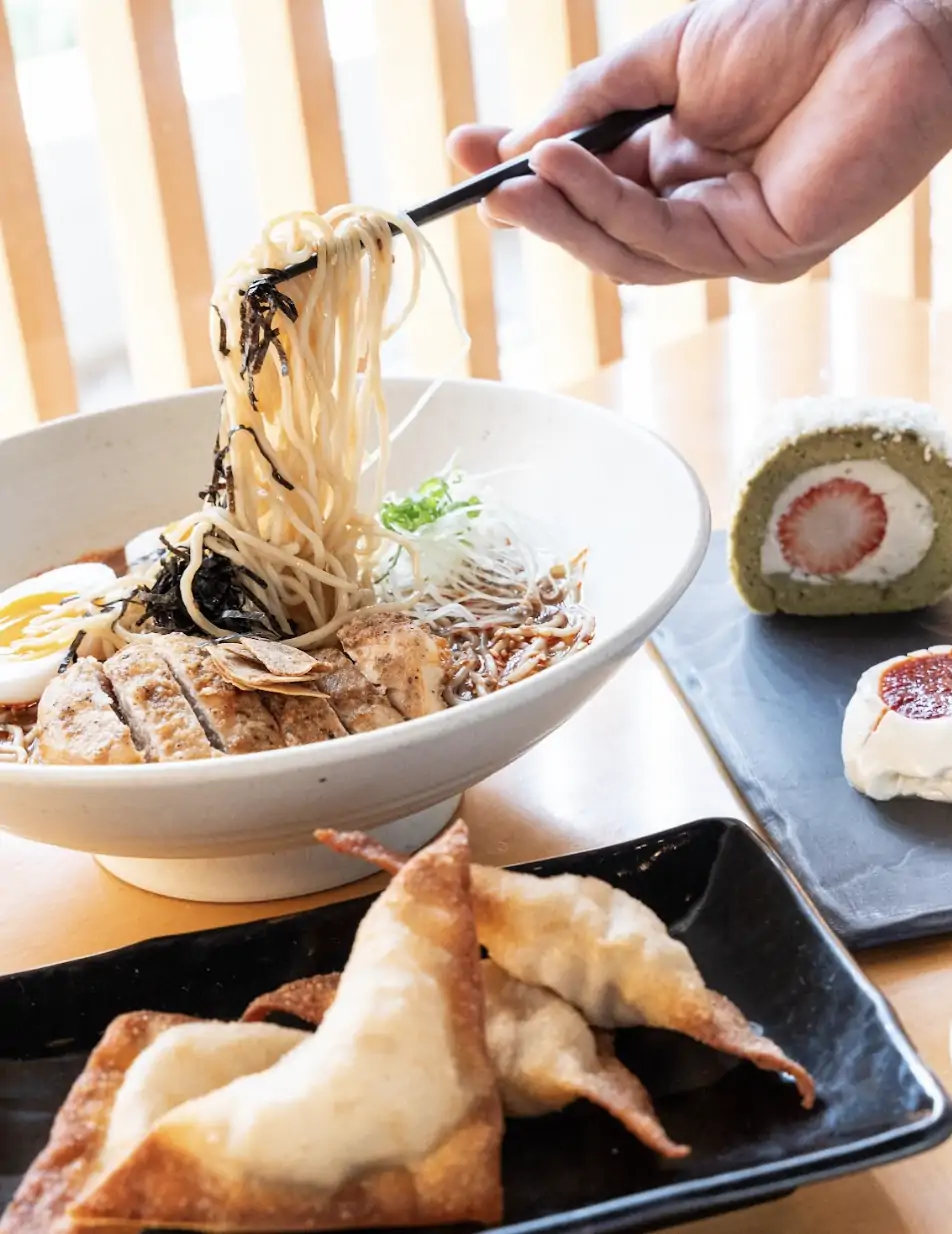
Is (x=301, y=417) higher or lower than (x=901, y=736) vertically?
higher

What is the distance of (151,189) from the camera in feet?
8.41

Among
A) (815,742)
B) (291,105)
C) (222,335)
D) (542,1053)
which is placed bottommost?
(815,742)

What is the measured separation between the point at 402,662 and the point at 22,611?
45cm

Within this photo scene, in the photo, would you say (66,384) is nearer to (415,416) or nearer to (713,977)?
(415,416)

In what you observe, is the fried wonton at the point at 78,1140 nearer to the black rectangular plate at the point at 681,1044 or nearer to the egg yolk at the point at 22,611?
the black rectangular plate at the point at 681,1044

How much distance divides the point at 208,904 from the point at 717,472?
3.59 feet

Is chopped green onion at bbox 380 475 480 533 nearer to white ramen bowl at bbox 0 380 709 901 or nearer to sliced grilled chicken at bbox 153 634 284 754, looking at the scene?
white ramen bowl at bbox 0 380 709 901

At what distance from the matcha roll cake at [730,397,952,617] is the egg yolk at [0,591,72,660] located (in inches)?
28.2

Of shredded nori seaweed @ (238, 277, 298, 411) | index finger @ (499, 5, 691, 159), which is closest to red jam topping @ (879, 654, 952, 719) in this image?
shredded nori seaweed @ (238, 277, 298, 411)

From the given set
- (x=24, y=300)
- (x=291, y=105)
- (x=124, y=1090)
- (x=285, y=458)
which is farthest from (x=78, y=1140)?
(x=291, y=105)

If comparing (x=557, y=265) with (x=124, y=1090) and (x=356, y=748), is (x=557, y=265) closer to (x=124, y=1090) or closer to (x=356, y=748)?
(x=356, y=748)

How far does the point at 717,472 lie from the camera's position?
1851 millimetres

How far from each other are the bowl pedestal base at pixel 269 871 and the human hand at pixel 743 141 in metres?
0.71

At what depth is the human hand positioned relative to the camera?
1426mm
